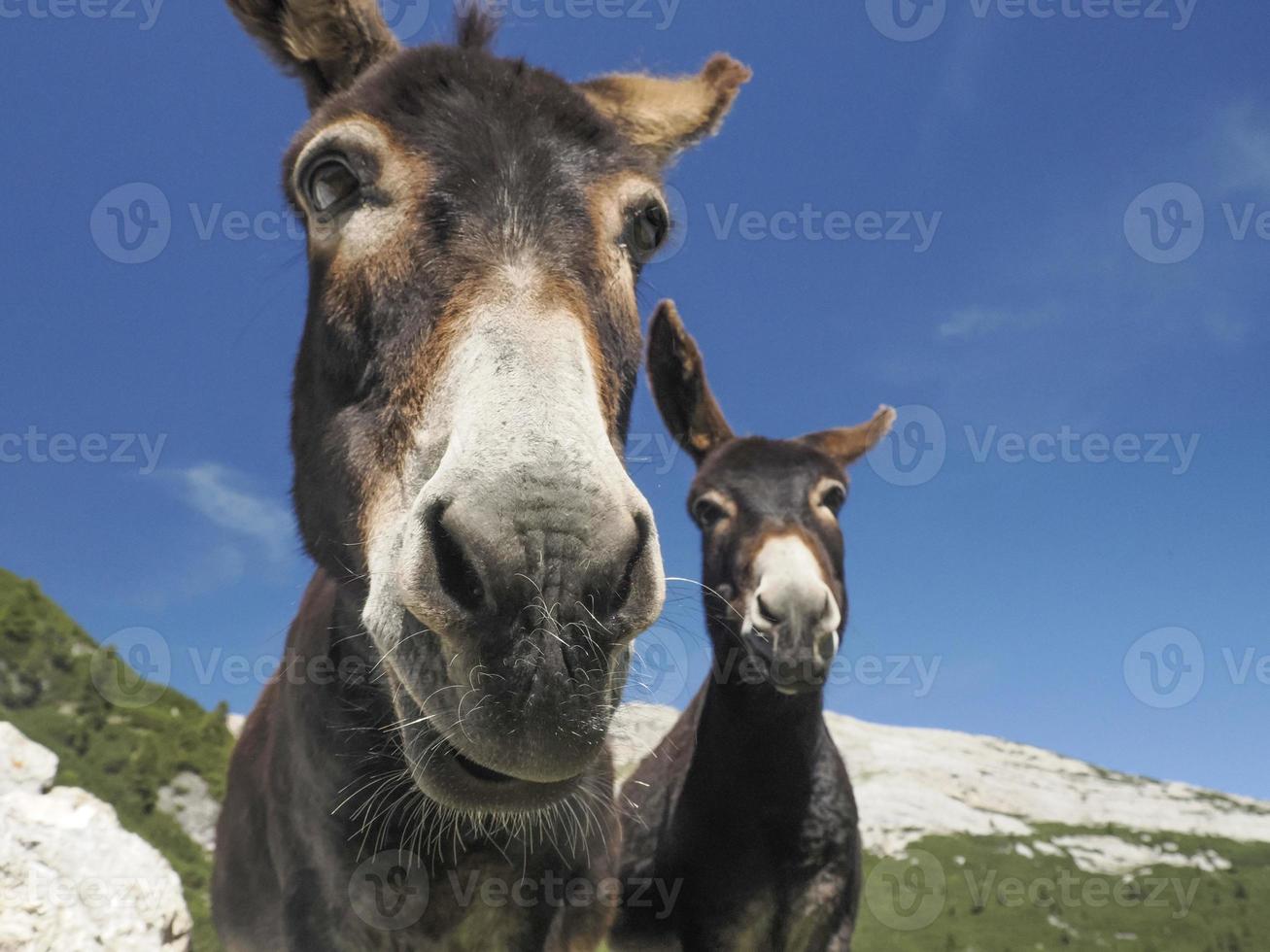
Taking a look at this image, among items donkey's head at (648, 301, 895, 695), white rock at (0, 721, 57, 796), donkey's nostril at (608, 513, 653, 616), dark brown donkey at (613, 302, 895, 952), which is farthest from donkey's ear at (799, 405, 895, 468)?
white rock at (0, 721, 57, 796)

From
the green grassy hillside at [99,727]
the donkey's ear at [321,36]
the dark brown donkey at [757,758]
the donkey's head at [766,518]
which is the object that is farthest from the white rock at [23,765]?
the donkey's ear at [321,36]

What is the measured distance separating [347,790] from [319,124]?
230cm

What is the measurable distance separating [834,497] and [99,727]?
8325mm

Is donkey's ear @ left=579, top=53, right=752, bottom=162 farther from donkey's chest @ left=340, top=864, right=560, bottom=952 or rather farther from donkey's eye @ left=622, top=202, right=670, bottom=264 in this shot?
donkey's chest @ left=340, top=864, right=560, bottom=952

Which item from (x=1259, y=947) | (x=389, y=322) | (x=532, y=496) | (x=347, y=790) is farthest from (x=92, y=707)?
(x=1259, y=947)

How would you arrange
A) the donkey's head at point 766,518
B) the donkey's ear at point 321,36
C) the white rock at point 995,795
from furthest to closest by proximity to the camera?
the white rock at point 995,795, the donkey's head at point 766,518, the donkey's ear at point 321,36

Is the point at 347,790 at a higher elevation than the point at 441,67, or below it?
below

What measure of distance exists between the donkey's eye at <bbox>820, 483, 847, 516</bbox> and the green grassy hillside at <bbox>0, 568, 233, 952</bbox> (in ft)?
22.7

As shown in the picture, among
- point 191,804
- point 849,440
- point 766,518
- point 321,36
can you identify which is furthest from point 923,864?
point 321,36

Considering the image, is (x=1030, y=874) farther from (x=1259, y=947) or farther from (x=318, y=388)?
(x=318, y=388)

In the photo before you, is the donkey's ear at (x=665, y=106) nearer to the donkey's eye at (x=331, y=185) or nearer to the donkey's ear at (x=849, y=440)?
the donkey's eye at (x=331, y=185)

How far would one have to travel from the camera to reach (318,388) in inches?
119

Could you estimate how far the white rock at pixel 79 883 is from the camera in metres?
5.43

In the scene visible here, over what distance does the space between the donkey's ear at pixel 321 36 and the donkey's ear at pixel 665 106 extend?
103 centimetres
